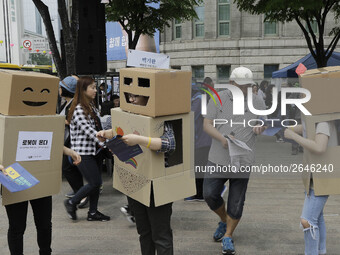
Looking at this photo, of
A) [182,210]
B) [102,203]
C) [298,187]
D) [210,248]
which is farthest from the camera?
[298,187]

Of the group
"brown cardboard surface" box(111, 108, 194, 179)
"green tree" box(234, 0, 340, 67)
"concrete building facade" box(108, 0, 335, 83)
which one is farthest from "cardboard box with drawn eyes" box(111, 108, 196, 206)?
"concrete building facade" box(108, 0, 335, 83)

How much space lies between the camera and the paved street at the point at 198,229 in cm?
387

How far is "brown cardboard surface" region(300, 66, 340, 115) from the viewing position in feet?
9.10

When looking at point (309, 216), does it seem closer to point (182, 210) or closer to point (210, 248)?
point (210, 248)

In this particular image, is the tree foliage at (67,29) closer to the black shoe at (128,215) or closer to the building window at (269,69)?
the black shoe at (128,215)

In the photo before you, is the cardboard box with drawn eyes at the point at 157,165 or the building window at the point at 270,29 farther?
the building window at the point at 270,29

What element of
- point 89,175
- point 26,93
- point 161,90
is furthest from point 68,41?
point 161,90

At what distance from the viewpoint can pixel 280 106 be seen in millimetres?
3498

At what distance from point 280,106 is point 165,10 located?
9.27 meters

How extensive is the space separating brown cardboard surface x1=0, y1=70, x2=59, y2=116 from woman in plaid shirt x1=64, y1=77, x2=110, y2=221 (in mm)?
1400

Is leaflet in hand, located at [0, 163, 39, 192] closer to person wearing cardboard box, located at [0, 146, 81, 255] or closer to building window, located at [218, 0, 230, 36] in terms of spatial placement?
person wearing cardboard box, located at [0, 146, 81, 255]

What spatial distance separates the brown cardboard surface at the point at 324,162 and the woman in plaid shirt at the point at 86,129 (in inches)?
95.1

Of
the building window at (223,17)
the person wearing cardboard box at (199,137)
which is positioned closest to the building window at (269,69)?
the building window at (223,17)

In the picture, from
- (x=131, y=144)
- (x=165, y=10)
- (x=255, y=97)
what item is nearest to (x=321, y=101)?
(x=255, y=97)
